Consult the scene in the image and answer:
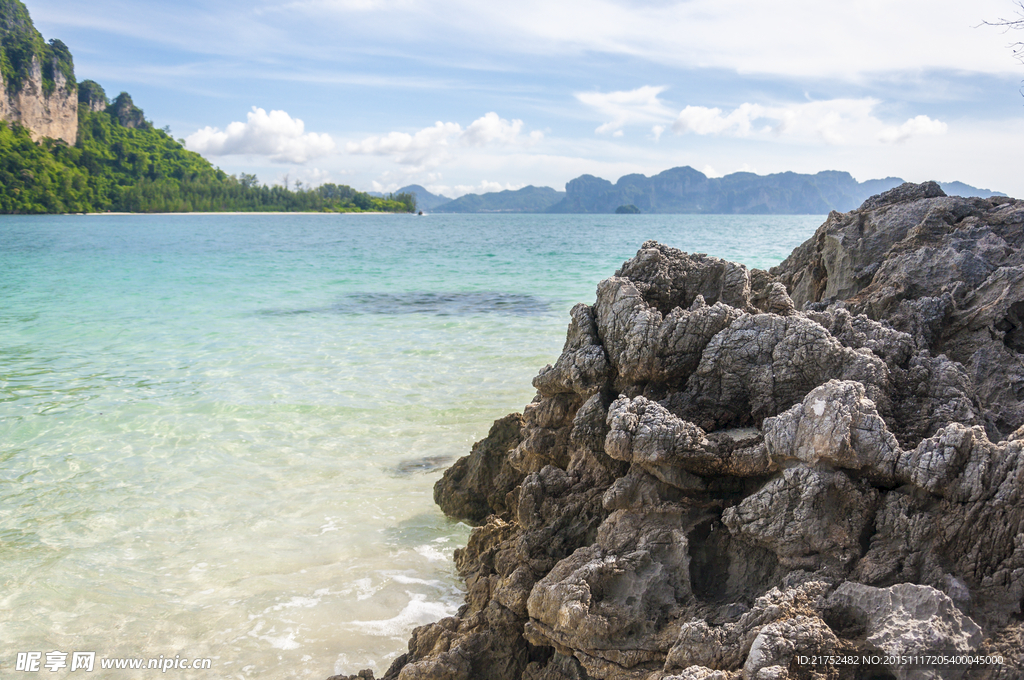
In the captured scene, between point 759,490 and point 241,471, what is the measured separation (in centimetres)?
521

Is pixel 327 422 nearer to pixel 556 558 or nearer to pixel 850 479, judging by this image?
pixel 556 558

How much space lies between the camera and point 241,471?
6.30 metres

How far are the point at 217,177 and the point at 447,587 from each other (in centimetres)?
15733

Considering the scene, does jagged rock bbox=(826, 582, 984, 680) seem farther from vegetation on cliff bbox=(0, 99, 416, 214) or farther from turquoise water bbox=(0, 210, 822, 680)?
vegetation on cliff bbox=(0, 99, 416, 214)

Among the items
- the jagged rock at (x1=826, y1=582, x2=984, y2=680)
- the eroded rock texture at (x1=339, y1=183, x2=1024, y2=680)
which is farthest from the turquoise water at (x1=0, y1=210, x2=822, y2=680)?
the jagged rock at (x1=826, y1=582, x2=984, y2=680)

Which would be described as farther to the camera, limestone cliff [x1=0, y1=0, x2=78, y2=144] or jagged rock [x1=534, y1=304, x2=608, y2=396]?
limestone cliff [x1=0, y1=0, x2=78, y2=144]

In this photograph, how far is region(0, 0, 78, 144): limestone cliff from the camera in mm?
104312

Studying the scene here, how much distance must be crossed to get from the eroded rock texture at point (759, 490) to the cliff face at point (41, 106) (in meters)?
131

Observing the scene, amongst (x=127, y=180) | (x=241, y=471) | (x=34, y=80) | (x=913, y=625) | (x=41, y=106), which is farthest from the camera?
(x=127, y=180)

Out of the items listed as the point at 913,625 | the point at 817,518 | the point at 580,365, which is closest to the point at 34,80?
the point at 580,365

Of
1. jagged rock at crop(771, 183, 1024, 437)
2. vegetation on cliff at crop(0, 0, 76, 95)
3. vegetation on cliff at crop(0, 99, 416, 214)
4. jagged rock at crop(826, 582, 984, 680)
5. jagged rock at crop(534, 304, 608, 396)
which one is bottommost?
jagged rock at crop(826, 582, 984, 680)

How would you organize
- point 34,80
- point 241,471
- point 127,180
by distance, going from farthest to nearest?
1. point 127,180
2. point 34,80
3. point 241,471

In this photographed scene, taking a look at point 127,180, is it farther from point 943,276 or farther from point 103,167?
point 943,276

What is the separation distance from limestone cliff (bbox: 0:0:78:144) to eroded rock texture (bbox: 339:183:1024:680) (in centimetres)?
13127
